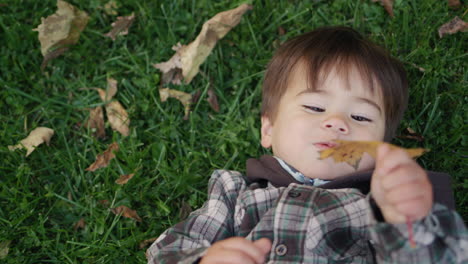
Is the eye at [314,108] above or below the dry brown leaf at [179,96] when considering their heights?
above

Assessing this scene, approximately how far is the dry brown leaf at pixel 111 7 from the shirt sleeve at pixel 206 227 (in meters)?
1.69

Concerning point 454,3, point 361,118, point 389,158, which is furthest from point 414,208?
point 454,3

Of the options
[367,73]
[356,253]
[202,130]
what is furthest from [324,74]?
[202,130]

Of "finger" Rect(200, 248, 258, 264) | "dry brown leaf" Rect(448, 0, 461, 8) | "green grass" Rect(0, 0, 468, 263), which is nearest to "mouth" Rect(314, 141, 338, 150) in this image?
"finger" Rect(200, 248, 258, 264)

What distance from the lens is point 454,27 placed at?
3566mm

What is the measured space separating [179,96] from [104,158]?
0.66 m

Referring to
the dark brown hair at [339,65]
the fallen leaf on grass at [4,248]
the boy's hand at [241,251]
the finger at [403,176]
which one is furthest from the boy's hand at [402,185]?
the fallen leaf on grass at [4,248]

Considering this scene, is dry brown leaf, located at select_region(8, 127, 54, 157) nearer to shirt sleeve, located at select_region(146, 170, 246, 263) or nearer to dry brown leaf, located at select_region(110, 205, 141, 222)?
dry brown leaf, located at select_region(110, 205, 141, 222)

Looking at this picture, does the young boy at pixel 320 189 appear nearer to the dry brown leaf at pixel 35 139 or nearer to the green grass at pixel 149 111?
the green grass at pixel 149 111

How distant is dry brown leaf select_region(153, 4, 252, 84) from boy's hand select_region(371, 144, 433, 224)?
6.45 feet

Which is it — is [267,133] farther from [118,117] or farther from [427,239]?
[427,239]

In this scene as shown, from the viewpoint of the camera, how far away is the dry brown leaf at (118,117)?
3.58 meters

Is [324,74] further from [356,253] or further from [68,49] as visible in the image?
[68,49]

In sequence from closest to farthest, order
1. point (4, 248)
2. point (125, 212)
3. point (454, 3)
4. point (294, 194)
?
1. point (294, 194)
2. point (4, 248)
3. point (125, 212)
4. point (454, 3)
